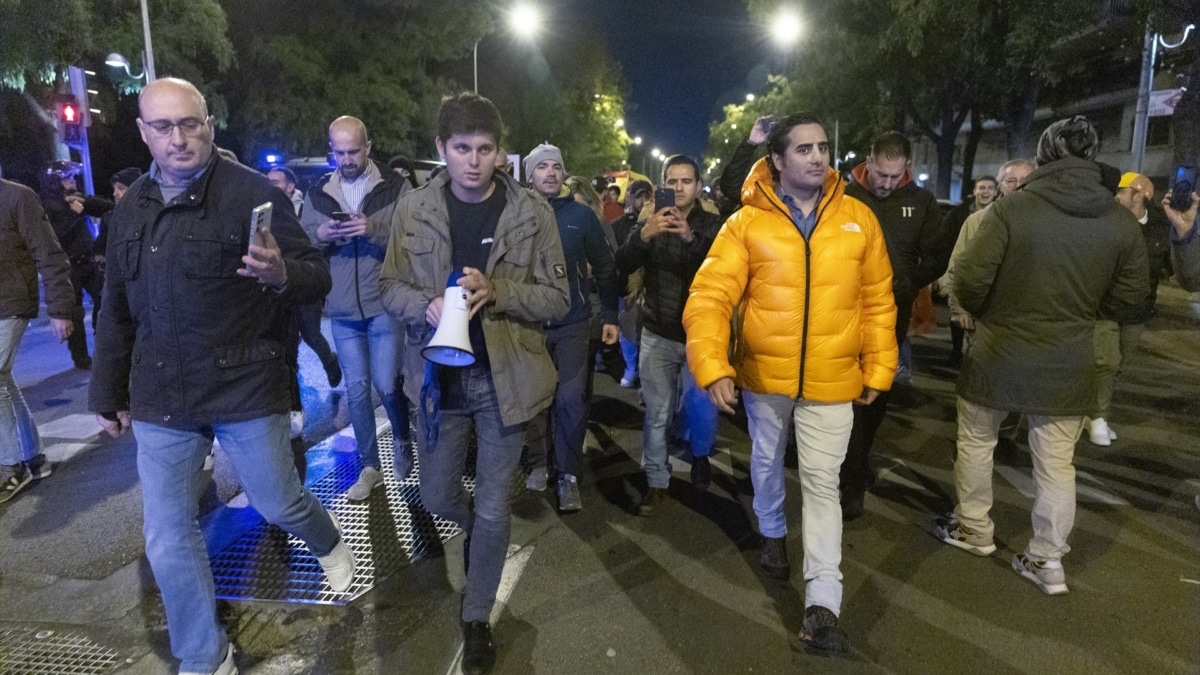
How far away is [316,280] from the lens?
121 inches

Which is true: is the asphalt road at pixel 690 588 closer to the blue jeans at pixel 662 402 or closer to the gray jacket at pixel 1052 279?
the blue jeans at pixel 662 402

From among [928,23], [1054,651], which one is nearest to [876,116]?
[928,23]

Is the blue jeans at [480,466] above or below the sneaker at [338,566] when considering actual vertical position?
above

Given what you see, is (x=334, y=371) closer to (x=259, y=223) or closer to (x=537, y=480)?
(x=537, y=480)

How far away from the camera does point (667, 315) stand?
452 centimetres

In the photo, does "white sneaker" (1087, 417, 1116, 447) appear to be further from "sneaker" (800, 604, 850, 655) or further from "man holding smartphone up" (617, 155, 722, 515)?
"sneaker" (800, 604, 850, 655)

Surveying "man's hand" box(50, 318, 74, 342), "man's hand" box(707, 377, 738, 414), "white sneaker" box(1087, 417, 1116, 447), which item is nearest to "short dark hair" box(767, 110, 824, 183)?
"man's hand" box(707, 377, 738, 414)

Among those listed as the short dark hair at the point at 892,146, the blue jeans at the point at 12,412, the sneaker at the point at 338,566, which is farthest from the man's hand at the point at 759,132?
the blue jeans at the point at 12,412

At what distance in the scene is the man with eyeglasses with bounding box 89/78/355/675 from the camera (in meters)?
2.83

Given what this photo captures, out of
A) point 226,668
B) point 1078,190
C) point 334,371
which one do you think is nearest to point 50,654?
point 226,668

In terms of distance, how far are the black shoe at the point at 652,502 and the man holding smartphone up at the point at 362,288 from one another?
1.59 meters

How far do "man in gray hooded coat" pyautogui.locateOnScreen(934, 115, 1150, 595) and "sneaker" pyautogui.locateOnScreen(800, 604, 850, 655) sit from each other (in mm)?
1253

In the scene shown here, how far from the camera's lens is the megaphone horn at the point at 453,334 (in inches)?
109

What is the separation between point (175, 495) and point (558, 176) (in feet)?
9.77
